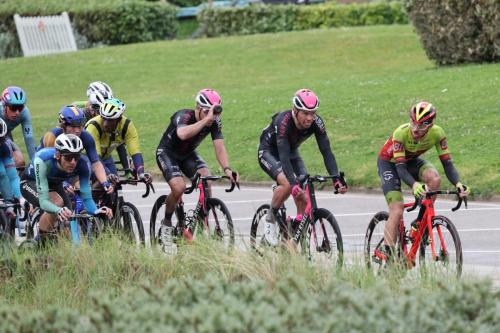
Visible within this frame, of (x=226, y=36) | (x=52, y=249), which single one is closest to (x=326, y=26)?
(x=226, y=36)

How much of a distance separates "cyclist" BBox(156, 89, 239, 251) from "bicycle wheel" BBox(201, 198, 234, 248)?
14.0 inches

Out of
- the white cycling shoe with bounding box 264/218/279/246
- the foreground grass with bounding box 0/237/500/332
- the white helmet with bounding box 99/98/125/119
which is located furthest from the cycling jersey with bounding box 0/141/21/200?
the foreground grass with bounding box 0/237/500/332

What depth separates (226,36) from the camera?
142 ft

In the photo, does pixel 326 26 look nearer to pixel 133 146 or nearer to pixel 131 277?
A: pixel 133 146

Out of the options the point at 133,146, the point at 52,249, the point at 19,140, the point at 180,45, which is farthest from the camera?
the point at 180,45

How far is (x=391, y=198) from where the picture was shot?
1277 cm

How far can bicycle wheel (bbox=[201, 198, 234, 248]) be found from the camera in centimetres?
1369

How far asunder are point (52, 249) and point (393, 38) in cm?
2720

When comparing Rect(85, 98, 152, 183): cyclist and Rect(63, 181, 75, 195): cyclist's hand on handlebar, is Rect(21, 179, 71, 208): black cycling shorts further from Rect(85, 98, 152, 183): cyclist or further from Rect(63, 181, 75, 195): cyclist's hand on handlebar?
Rect(85, 98, 152, 183): cyclist

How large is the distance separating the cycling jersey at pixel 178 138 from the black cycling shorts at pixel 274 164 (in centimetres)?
59

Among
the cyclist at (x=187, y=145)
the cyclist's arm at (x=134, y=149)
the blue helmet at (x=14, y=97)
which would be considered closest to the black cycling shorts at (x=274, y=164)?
the cyclist at (x=187, y=145)

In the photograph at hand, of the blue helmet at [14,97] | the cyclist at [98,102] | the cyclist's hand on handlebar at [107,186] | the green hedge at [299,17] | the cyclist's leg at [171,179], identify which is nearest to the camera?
the cyclist's hand on handlebar at [107,186]

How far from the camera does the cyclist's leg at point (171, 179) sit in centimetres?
1458

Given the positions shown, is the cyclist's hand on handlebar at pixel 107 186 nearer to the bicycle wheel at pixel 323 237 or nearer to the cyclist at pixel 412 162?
Answer: the bicycle wheel at pixel 323 237
